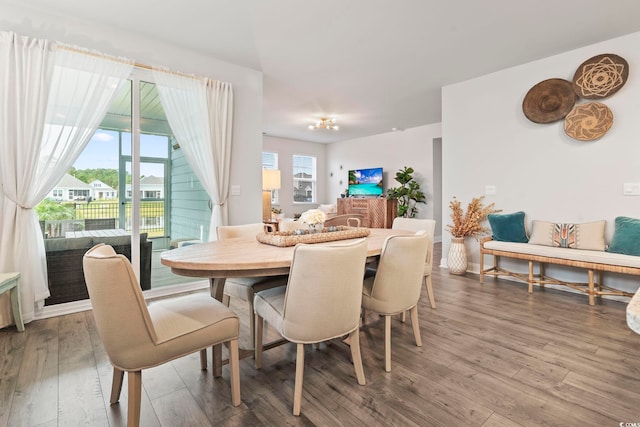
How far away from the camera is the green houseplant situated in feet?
23.1

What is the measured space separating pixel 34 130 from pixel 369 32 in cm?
313

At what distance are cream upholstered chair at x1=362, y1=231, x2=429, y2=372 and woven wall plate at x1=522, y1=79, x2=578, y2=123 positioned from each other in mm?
2884

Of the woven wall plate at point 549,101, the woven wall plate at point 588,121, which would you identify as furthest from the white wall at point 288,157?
the woven wall plate at point 588,121

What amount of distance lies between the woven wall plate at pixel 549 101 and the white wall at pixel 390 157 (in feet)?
10.1

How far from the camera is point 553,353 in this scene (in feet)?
6.97

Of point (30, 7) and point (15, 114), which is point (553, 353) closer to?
point (15, 114)

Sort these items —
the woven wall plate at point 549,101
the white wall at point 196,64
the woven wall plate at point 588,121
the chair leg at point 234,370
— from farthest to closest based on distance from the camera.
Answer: the woven wall plate at point 549,101 → the woven wall plate at point 588,121 → the white wall at point 196,64 → the chair leg at point 234,370

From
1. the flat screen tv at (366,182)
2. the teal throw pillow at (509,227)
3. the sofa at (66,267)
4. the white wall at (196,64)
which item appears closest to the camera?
the white wall at (196,64)

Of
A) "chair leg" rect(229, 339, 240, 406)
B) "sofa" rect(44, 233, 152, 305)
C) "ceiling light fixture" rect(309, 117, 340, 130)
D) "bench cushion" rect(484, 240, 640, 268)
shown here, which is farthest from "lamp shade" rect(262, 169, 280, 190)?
"chair leg" rect(229, 339, 240, 406)

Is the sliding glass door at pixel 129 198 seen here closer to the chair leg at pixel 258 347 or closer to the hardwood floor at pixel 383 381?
the hardwood floor at pixel 383 381

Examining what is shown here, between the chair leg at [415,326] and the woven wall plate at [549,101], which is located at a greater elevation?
the woven wall plate at [549,101]

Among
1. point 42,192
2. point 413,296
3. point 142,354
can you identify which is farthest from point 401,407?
point 42,192

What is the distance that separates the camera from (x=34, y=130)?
2604mm

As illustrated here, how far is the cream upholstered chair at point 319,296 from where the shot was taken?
4.81 ft
